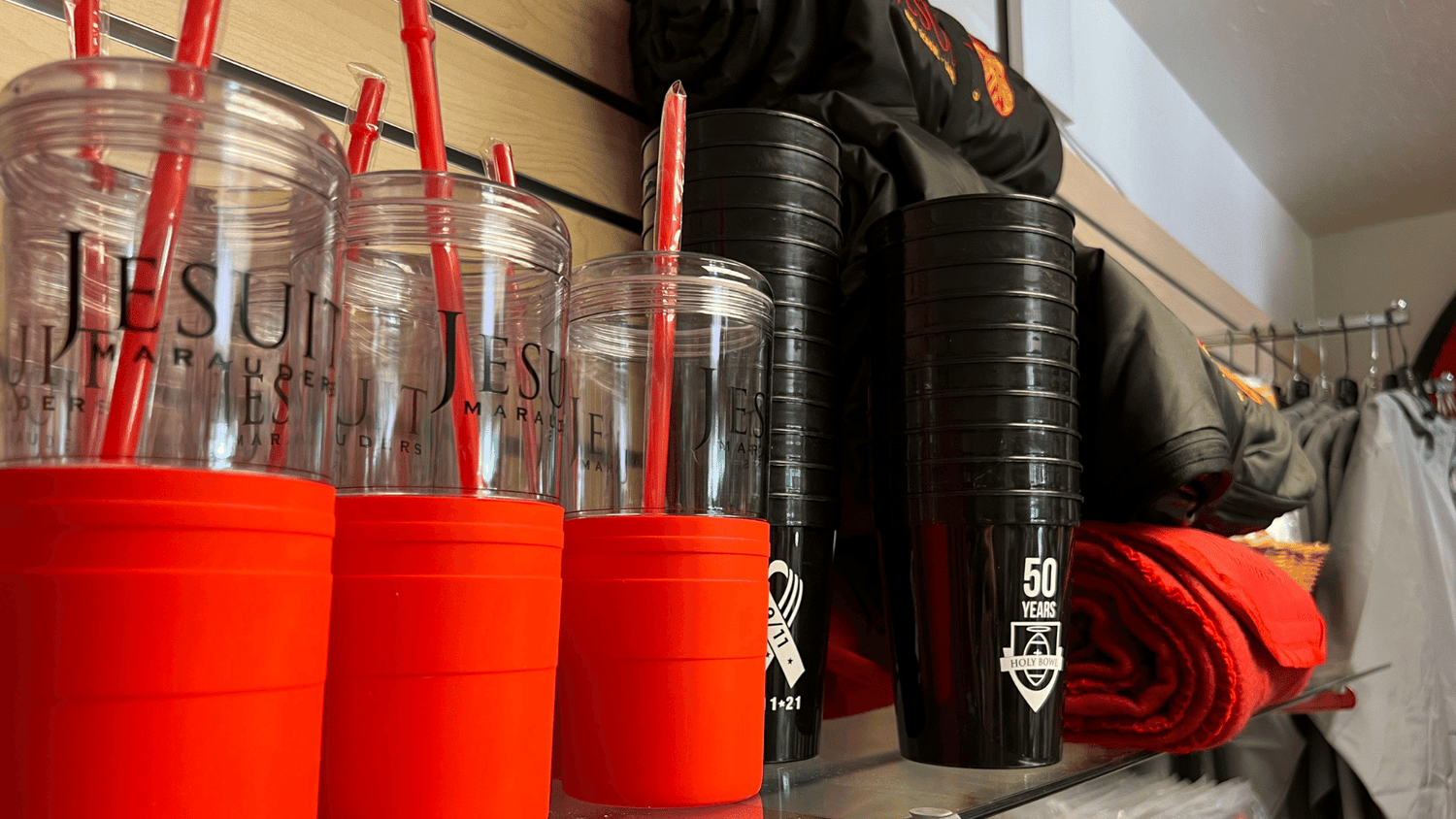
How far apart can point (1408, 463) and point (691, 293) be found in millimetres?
1520

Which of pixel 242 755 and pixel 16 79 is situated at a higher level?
pixel 16 79

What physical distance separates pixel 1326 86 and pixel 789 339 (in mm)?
2363

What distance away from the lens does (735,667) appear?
0.44 m

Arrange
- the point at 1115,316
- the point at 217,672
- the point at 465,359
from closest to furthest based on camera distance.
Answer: the point at 217,672 < the point at 465,359 < the point at 1115,316

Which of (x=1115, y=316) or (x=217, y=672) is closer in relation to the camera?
(x=217, y=672)

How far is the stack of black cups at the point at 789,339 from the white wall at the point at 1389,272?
3059 mm

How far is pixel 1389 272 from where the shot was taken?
324 centimetres

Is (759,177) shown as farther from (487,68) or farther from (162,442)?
(162,442)

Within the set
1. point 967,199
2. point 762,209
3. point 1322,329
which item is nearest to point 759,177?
point 762,209

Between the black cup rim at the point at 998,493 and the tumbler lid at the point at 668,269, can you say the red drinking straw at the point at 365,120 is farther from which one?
the black cup rim at the point at 998,493

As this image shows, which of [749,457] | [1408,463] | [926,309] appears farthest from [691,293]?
[1408,463]

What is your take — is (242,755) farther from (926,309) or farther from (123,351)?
(926,309)

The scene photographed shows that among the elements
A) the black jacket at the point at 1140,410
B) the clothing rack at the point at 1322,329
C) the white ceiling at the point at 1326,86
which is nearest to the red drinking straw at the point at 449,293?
the black jacket at the point at 1140,410

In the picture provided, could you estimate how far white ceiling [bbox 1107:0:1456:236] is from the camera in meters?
2.10
